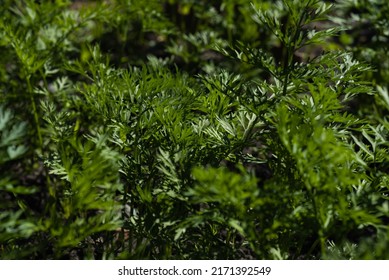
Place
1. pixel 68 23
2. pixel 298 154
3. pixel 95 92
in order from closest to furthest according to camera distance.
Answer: pixel 298 154
pixel 95 92
pixel 68 23

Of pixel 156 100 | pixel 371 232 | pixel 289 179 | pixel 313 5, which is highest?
pixel 313 5

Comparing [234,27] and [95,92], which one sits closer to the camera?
[95,92]

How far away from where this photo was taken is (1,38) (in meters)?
2.31

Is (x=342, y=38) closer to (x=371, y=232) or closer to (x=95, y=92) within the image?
(x=371, y=232)

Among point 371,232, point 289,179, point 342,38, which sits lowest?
point 371,232

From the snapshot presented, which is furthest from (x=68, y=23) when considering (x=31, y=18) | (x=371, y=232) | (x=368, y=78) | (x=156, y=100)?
(x=371, y=232)

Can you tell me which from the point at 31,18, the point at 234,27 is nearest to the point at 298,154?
the point at 31,18

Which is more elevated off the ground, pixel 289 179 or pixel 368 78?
pixel 289 179

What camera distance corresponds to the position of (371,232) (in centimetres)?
237

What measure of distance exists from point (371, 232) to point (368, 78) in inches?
29.3

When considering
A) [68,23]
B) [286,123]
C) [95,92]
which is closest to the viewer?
[286,123]

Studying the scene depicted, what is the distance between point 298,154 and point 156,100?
1.75 feet

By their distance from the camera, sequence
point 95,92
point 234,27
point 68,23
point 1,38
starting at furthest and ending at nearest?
1. point 234,27
2. point 68,23
3. point 1,38
4. point 95,92

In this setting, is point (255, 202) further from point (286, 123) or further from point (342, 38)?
point (342, 38)
